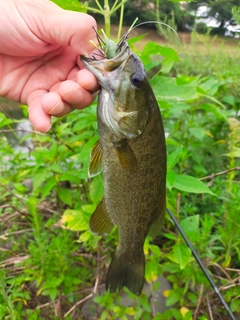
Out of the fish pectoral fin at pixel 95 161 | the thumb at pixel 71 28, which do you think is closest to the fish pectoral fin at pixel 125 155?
the fish pectoral fin at pixel 95 161

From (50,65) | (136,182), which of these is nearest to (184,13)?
(50,65)

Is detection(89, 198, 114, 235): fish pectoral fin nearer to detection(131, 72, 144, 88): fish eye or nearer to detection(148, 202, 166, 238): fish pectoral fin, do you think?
detection(148, 202, 166, 238): fish pectoral fin

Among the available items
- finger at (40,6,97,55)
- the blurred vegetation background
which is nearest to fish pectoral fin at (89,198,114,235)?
the blurred vegetation background

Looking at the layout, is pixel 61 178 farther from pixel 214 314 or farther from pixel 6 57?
pixel 214 314

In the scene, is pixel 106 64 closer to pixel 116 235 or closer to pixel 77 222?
pixel 77 222

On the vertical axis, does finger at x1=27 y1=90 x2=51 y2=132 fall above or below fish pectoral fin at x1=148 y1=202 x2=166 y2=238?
above

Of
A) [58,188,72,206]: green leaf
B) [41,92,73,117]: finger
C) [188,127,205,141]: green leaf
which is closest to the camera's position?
[41,92,73,117]: finger
